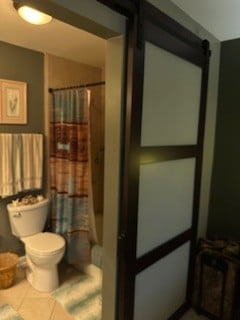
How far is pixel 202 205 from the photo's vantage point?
7.72 ft

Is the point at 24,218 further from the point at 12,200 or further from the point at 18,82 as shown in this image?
the point at 18,82

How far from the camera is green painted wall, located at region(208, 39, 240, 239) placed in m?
2.26

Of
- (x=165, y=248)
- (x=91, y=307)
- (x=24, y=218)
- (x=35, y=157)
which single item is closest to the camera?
(x=165, y=248)

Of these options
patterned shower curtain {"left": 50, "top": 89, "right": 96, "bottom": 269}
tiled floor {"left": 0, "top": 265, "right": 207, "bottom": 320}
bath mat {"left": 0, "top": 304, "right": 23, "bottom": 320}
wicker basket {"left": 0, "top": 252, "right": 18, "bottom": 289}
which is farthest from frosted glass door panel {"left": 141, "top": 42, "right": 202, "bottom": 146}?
wicker basket {"left": 0, "top": 252, "right": 18, "bottom": 289}

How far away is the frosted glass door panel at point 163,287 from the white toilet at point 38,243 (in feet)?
3.20

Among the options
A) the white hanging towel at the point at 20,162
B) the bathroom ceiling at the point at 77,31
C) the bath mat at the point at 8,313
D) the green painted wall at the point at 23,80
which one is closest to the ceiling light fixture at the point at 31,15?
the bathroom ceiling at the point at 77,31

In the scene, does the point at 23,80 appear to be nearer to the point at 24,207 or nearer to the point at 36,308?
the point at 24,207

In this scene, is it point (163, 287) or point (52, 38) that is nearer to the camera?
point (163, 287)

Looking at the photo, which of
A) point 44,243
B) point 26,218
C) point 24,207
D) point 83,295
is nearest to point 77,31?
point 24,207

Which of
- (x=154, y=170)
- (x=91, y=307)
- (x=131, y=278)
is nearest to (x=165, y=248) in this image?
(x=131, y=278)

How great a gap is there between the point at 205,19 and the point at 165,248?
1.67 metres

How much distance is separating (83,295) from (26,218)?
912 mm

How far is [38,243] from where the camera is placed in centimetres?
239

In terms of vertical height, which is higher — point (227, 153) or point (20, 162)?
point (227, 153)
